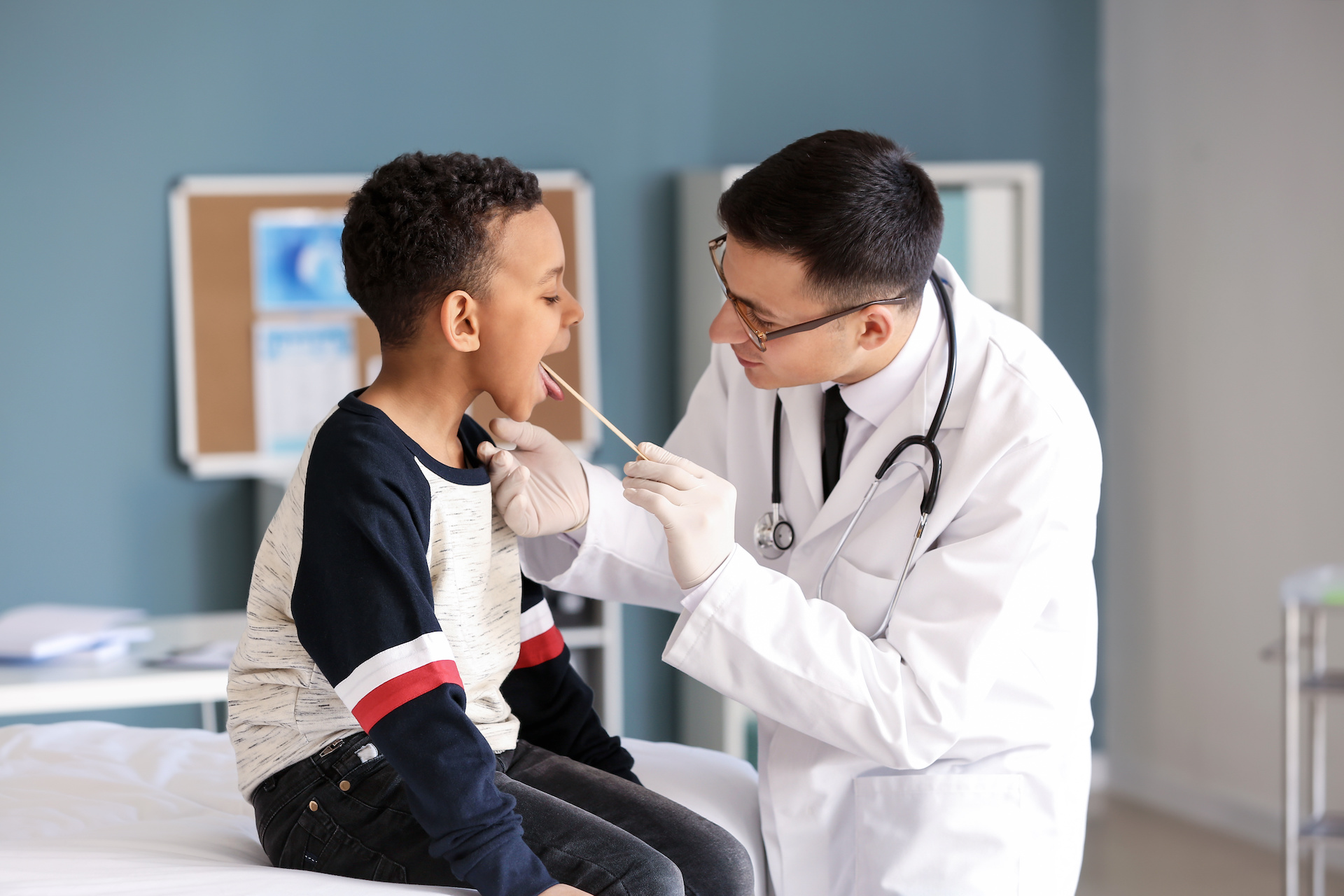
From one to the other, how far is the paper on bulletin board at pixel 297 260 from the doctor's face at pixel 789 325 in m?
2.01

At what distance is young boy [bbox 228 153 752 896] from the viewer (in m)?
1.09

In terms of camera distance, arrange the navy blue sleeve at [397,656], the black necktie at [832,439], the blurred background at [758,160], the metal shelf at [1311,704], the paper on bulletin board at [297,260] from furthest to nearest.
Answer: the paper on bulletin board at [297,260] → the blurred background at [758,160] → the metal shelf at [1311,704] → the black necktie at [832,439] → the navy blue sleeve at [397,656]

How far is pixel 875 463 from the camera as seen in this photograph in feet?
4.75

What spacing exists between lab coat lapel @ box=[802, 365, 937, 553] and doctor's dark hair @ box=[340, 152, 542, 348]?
49cm

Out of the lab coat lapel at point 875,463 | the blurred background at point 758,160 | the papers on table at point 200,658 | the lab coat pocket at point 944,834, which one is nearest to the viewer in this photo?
the lab coat pocket at point 944,834

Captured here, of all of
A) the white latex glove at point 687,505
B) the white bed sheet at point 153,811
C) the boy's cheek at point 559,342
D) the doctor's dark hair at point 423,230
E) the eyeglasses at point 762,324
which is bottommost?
the white bed sheet at point 153,811

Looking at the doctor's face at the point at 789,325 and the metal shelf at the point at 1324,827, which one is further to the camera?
the metal shelf at the point at 1324,827

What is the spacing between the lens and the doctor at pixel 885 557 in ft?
4.21

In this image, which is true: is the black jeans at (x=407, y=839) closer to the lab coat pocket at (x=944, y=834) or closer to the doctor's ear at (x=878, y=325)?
the lab coat pocket at (x=944, y=834)

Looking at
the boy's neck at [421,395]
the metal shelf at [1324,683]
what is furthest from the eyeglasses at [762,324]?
the metal shelf at [1324,683]

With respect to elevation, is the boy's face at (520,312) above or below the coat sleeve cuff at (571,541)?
above

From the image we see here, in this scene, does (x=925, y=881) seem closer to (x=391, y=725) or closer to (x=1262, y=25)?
(x=391, y=725)

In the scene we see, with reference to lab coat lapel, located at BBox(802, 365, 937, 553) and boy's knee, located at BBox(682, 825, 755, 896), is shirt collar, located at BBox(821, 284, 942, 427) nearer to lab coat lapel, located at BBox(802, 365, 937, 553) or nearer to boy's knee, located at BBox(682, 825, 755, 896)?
lab coat lapel, located at BBox(802, 365, 937, 553)

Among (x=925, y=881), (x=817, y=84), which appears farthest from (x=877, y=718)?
(x=817, y=84)
